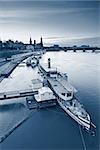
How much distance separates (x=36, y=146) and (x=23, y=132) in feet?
1.38

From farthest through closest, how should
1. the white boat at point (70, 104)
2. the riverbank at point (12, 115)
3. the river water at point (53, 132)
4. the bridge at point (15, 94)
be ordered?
Result: 1. the bridge at point (15, 94)
2. the white boat at point (70, 104)
3. the riverbank at point (12, 115)
4. the river water at point (53, 132)

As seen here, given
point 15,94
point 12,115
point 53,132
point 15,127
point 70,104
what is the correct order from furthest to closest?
1. point 15,94
2. point 70,104
3. point 12,115
4. point 15,127
5. point 53,132

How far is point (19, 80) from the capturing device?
21.5 ft

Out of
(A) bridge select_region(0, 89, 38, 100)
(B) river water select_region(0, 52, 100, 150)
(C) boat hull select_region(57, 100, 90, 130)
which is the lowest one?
(B) river water select_region(0, 52, 100, 150)

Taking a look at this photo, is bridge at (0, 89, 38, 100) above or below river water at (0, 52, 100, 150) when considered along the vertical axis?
above

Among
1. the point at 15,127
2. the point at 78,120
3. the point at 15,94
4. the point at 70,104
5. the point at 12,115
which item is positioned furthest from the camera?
the point at 15,94

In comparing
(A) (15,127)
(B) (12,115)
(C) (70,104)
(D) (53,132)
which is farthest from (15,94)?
(D) (53,132)

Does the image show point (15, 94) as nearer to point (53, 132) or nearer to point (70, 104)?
point (70, 104)

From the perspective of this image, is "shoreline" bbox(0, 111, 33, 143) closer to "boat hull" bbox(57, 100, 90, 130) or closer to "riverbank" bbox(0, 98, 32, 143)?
"riverbank" bbox(0, 98, 32, 143)

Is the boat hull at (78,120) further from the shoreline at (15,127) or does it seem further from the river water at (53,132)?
the shoreline at (15,127)

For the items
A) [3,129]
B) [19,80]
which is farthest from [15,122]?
[19,80]

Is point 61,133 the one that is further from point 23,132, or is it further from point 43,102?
point 43,102

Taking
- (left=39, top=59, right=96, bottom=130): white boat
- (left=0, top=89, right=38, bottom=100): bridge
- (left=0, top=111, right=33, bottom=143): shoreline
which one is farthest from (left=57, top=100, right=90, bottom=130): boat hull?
(left=0, top=89, right=38, bottom=100): bridge

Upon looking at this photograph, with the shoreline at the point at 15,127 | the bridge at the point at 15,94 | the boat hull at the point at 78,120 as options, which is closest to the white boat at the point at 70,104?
the boat hull at the point at 78,120
